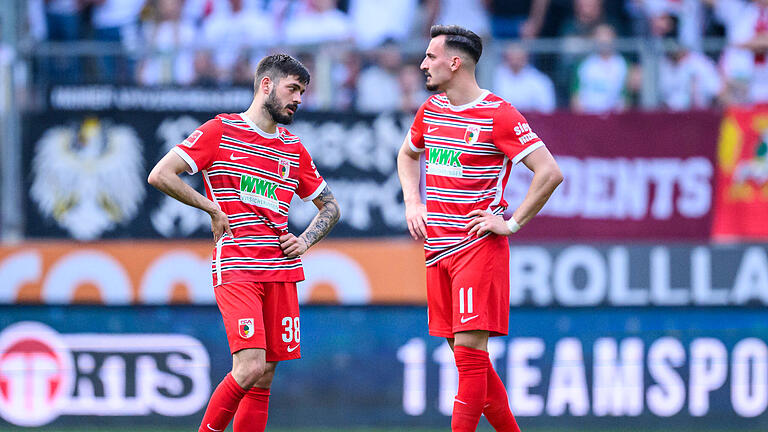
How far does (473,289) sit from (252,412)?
Result: 1462mm

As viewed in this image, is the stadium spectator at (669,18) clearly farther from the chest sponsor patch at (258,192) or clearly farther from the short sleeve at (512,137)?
the chest sponsor patch at (258,192)

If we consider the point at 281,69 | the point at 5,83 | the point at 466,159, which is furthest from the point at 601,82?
the point at 5,83

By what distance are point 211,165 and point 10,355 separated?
3.76 metres

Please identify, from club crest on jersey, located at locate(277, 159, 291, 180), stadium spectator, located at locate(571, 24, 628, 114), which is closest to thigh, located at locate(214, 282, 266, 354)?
club crest on jersey, located at locate(277, 159, 291, 180)

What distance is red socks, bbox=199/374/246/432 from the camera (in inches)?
255

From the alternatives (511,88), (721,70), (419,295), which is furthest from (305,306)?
(721,70)

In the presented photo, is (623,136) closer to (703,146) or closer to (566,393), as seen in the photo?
(703,146)

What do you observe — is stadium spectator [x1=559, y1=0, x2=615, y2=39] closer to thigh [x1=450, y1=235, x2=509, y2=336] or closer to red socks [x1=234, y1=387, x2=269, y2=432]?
thigh [x1=450, y1=235, x2=509, y2=336]

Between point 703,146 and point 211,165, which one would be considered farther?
point 703,146

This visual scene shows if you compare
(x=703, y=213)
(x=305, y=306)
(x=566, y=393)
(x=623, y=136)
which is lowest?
(x=566, y=393)

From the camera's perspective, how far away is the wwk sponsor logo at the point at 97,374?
9.27 metres

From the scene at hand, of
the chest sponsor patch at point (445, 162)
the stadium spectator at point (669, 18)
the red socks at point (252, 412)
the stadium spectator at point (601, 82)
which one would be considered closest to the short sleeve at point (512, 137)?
the chest sponsor patch at point (445, 162)

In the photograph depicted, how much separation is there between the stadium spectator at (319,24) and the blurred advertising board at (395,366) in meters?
2.75

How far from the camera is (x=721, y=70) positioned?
9.60 metres
